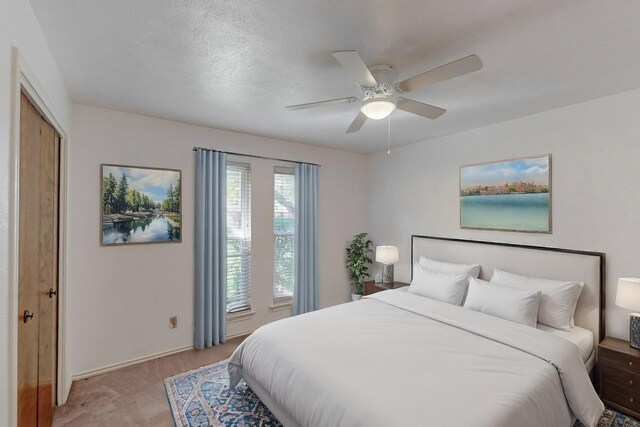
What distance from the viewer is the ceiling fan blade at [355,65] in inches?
58.6

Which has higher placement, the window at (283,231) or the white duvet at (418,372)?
the window at (283,231)

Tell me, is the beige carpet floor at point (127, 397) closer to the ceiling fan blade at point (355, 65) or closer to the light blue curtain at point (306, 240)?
the light blue curtain at point (306, 240)

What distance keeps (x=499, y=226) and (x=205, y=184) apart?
331 centimetres

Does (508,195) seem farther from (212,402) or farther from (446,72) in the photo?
(212,402)

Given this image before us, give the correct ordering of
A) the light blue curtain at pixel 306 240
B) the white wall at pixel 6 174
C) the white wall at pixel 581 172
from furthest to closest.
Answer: the light blue curtain at pixel 306 240 < the white wall at pixel 581 172 < the white wall at pixel 6 174

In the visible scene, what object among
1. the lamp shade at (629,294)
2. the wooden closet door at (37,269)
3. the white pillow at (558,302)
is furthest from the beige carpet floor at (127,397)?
the lamp shade at (629,294)

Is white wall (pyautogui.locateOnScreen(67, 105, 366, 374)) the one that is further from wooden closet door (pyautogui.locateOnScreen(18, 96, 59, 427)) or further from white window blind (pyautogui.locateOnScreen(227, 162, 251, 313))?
wooden closet door (pyautogui.locateOnScreen(18, 96, 59, 427))

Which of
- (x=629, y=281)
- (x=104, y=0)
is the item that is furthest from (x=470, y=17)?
(x=629, y=281)

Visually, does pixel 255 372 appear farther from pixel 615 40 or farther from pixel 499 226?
pixel 615 40

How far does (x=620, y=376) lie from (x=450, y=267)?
155 cm

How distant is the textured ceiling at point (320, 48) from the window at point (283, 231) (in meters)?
1.41

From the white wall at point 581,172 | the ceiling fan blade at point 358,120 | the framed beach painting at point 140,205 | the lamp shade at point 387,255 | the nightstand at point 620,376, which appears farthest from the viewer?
the lamp shade at point 387,255

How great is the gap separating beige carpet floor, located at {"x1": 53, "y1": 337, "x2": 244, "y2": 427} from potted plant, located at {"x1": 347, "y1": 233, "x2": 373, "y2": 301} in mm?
2197

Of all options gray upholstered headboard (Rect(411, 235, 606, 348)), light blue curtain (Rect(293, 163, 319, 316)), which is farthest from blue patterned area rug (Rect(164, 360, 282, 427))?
gray upholstered headboard (Rect(411, 235, 606, 348))
